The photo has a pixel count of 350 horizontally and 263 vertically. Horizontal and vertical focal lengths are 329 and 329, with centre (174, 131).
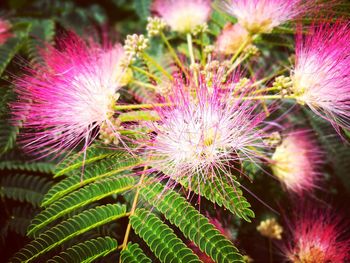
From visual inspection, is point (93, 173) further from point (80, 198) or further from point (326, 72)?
point (326, 72)

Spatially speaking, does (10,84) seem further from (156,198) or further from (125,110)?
(156,198)

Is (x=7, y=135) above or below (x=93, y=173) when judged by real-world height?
above

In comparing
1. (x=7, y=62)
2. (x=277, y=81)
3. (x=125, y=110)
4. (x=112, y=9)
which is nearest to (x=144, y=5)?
(x=112, y=9)

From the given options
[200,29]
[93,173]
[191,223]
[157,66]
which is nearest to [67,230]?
[93,173]

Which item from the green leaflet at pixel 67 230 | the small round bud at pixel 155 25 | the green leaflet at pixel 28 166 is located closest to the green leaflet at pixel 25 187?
the green leaflet at pixel 28 166

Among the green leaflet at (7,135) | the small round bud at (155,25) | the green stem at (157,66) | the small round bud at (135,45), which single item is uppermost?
the small round bud at (155,25)

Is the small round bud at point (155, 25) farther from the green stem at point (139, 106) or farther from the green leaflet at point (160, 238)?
the green leaflet at point (160, 238)

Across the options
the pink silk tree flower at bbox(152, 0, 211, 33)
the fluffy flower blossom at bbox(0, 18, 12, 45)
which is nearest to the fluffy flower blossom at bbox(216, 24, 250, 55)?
the pink silk tree flower at bbox(152, 0, 211, 33)
